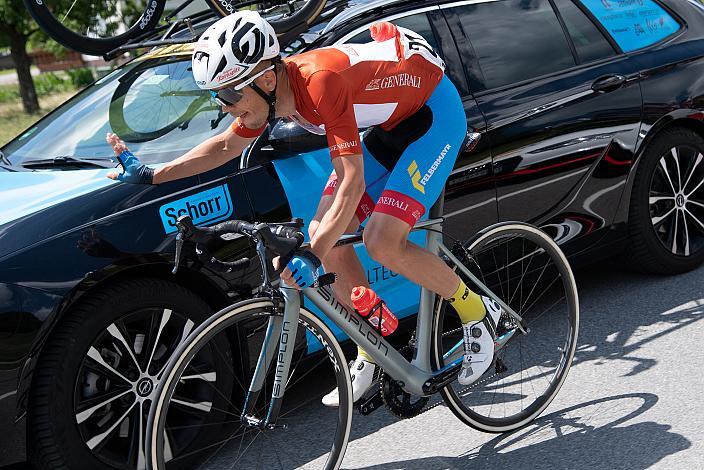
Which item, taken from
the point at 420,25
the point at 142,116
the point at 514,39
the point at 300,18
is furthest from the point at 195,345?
the point at 514,39

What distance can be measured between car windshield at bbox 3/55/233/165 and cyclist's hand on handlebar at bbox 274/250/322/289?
1377 mm

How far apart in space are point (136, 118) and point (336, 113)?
1.66 m

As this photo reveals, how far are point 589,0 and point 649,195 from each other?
116cm

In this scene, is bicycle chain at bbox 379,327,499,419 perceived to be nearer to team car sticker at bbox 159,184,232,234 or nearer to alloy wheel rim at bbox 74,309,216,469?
alloy wheel rim at bbox 74,309,216,469

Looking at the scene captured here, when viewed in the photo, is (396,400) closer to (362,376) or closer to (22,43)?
(362,376)

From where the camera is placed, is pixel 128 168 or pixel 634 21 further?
pixel 634 21

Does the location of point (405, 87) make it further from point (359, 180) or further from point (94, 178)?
point (94, 178)

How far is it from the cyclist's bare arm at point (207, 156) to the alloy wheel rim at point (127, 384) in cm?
54

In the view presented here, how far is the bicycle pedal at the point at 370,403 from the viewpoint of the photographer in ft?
12.2

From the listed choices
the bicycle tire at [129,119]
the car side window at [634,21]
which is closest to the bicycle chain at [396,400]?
the bicycle tire at [129,119]

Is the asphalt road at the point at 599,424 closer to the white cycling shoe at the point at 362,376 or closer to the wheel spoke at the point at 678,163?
the white cycling shoe at the point at 362,376

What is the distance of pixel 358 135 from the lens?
3.28m

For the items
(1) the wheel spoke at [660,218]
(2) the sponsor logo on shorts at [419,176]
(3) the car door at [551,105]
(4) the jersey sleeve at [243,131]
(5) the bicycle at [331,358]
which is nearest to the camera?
(5) the bicycle at [331,358]

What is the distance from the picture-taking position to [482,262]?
405cm
